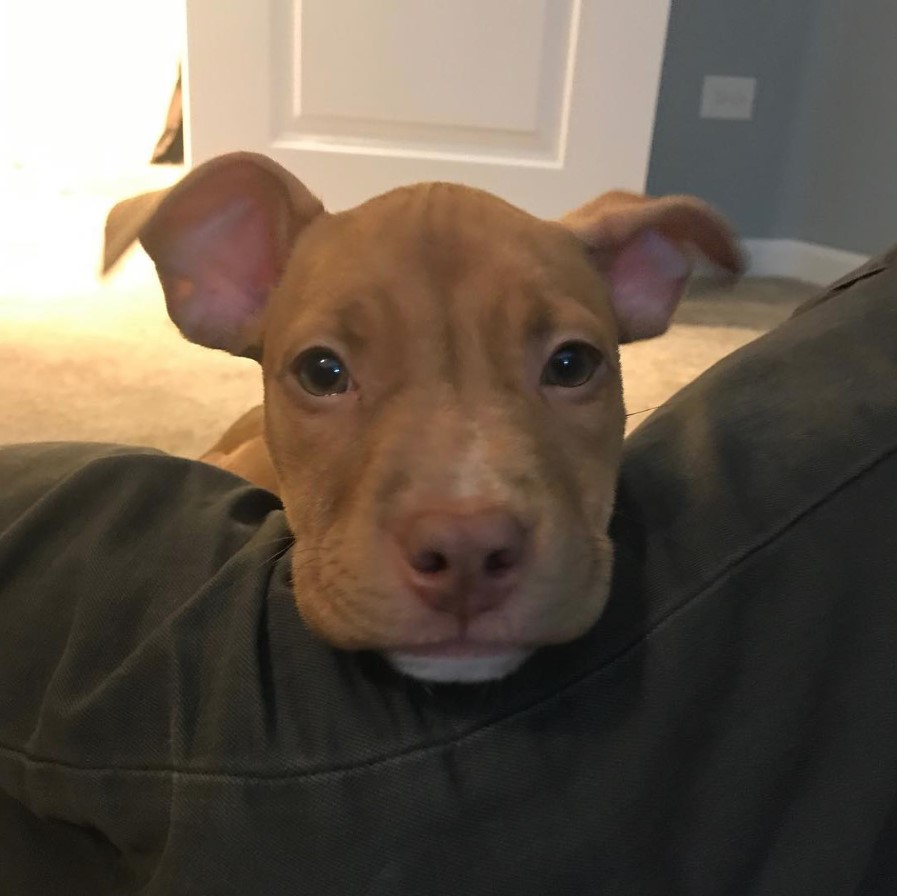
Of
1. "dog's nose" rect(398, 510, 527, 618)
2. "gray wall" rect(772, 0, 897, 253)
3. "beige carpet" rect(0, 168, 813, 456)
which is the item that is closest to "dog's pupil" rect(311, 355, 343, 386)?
"dog's nose" rect(398, 510, 527, 618)

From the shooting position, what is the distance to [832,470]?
112 cm

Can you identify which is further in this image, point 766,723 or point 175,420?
point 175,420

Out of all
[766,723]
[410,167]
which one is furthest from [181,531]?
[410,167]

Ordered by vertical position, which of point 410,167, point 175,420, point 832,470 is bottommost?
point 175,420

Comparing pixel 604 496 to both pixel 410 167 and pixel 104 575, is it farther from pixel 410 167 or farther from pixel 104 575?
pixel 410 167

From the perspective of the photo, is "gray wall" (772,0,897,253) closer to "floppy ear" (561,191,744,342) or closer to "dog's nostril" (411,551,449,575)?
"floppy ear" (561,191,744,342)

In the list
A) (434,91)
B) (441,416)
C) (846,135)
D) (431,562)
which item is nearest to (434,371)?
(441,416)

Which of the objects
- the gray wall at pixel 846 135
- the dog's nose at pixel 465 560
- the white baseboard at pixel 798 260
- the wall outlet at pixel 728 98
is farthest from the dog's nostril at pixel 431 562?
the wall outlet at pixel 728 98

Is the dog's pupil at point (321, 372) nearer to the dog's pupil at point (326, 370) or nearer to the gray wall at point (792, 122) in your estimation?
the dog's pupil at point (326, 370)

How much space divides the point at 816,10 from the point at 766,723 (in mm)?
5680

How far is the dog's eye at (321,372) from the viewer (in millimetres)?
1401

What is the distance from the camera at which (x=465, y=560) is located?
101cm

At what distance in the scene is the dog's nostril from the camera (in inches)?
40.2

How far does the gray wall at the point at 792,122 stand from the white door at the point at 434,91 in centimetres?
148
